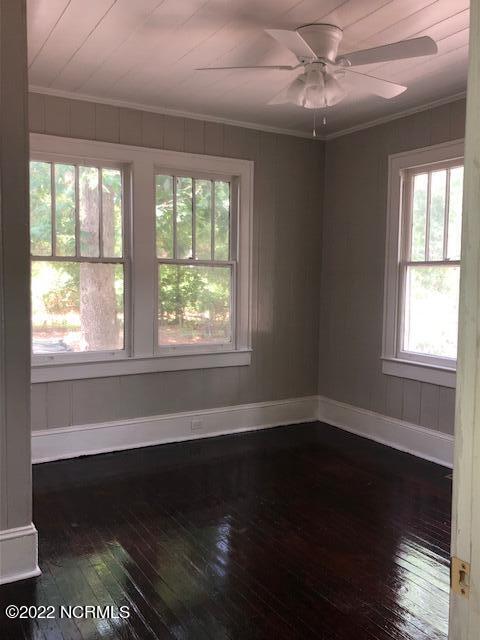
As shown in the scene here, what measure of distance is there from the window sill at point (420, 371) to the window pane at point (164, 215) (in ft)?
6.74

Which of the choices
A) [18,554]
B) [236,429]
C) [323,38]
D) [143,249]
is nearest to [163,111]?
[143,249]

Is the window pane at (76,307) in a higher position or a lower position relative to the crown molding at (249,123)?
lower

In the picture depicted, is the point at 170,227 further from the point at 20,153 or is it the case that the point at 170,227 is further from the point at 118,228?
the point at 20,153

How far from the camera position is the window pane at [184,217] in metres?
4.61

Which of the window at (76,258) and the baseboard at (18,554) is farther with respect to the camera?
the window at (76,258)

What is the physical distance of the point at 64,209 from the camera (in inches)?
164

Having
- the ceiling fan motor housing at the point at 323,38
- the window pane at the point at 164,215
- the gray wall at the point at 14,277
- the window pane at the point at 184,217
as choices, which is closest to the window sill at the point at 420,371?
the window pane at the point at 184,217

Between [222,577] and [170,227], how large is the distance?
282cm

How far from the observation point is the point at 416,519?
10.9 ft

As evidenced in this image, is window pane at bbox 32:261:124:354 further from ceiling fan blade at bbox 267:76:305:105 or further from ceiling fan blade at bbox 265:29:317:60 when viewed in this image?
ceiling fan blade at bbox 265:29:317:60

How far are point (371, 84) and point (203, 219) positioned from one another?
201cm

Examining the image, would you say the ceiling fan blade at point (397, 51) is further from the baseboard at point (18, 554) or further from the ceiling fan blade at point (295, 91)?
the baseboard at point (18, 554)

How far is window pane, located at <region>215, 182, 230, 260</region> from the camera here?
4.81 m

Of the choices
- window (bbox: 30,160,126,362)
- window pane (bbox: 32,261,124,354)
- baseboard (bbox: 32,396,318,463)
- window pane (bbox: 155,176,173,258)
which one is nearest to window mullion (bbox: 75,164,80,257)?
window (bbox: 30,160,126,362)
